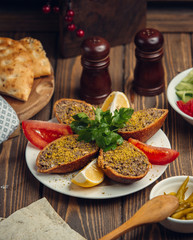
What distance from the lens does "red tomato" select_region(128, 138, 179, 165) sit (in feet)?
7.27

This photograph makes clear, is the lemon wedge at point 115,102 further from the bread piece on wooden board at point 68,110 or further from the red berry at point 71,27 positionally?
the red berry at point 71,27

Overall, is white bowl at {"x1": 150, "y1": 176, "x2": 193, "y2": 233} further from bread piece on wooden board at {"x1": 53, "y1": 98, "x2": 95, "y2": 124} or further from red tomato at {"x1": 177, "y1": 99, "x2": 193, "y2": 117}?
bread piece on wooden board at {"x1": 53, "y1": 98, "x2": 95, "y2": 124}

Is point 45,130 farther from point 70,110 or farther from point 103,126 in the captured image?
point 103,126

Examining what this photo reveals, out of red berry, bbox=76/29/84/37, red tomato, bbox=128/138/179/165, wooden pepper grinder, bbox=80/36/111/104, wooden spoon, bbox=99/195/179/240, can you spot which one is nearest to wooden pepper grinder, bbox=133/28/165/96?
wooden pepper grinder, bbox=80/36/111/104

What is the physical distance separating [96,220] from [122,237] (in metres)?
0.16

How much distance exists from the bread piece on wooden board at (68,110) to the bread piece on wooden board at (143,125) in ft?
0.81

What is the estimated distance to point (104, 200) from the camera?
218 cm

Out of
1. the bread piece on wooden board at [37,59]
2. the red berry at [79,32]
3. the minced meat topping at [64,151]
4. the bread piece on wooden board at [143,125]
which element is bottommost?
the minced meat topping at [64,151]

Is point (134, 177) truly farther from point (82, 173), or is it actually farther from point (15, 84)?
point (15, 84)

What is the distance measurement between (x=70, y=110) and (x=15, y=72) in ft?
1.41

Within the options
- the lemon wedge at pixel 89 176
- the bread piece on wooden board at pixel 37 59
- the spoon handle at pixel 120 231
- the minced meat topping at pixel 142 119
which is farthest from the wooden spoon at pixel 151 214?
the bread piece on wooden board at pixel 37 59

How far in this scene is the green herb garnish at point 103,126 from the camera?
2.21 meters

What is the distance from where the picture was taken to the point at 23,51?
2.76 m

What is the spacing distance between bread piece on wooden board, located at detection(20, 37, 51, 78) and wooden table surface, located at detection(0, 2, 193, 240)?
0.68ft
